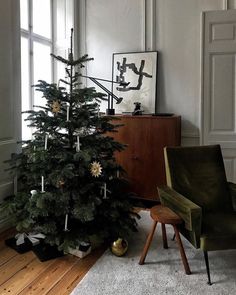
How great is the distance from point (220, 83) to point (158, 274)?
8.26 feet

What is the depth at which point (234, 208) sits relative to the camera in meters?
2.79

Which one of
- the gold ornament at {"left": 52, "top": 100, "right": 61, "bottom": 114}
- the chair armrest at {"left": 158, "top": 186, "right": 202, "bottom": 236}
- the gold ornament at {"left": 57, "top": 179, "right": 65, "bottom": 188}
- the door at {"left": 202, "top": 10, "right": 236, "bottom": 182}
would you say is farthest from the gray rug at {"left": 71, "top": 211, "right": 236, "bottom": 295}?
the door at {"left": 202, "top": 10, "right": 236, "bottom": 182}

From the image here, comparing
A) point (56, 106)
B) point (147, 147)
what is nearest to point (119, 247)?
point (56, 106)

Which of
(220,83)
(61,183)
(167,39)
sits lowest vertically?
(61,183)

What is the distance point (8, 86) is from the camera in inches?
128

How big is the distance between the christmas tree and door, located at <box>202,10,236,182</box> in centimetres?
165

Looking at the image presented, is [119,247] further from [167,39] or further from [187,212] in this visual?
[167,39]

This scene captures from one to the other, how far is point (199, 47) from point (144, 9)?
94 centimetres

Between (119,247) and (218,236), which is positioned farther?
(119,247)

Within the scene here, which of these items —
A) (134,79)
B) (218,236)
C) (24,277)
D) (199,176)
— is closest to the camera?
(218,236)

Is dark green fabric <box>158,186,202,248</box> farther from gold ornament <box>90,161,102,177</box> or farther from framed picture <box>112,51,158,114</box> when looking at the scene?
framed picture <box>112,51,158,114</box>

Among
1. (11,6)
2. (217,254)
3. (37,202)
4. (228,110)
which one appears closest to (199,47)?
(228,110)

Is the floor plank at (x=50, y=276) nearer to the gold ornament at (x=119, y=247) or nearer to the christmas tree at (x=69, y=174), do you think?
the christmas tree at (x=69, y=174)

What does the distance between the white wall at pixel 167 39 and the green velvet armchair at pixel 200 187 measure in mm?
1298
